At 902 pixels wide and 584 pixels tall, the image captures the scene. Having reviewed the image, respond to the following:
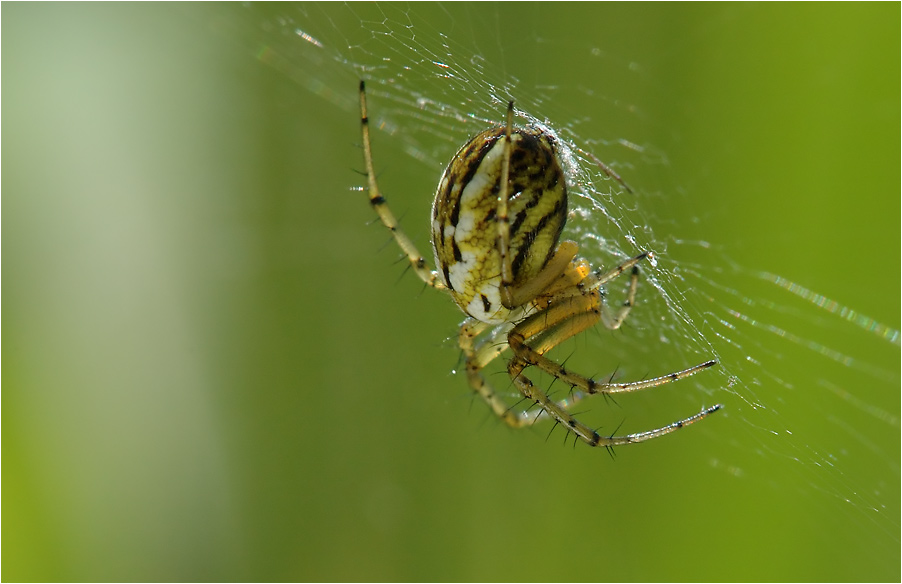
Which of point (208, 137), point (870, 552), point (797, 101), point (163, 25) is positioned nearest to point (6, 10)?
point (163, 25)

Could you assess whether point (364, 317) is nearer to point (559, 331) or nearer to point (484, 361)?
point (484, 361)

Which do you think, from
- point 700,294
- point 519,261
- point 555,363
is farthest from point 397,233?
point 700,294

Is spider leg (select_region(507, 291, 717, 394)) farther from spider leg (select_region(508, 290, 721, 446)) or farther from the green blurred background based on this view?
the green blurred background

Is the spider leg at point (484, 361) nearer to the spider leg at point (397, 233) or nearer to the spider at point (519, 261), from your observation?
the spider at point (519, 261)

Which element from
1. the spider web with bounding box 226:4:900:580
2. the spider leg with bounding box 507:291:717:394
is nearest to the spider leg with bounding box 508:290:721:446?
the spider leg with bounding box 507:291:717:394

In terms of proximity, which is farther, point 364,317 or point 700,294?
point 364,317

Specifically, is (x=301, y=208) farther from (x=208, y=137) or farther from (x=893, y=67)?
(x=893, y=67)

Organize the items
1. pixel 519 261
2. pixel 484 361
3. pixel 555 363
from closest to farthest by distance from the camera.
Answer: pixel 519 261
pixel 555 363
pixel 484 361

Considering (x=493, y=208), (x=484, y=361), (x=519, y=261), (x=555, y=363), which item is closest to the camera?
(x=493, y=208)
